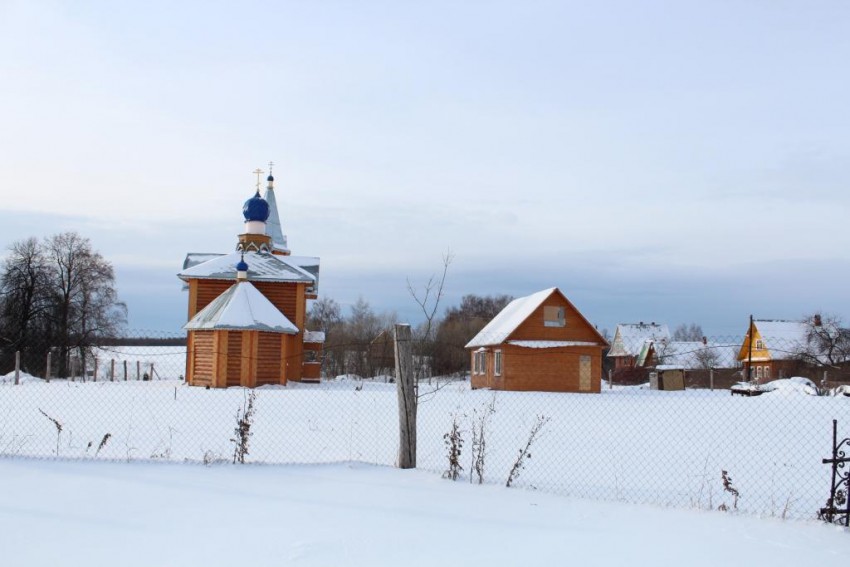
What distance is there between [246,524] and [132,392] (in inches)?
646

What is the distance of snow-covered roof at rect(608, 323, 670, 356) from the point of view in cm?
6800

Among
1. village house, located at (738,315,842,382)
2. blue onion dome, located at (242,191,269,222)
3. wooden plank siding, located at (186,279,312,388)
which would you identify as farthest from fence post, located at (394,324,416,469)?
village house, located at (738,315,842,382)

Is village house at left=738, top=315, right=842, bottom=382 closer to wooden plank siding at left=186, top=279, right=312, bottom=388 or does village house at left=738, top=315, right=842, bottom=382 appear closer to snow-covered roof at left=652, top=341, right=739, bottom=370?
snow-covered roof at left=652, top=341, right=739, bottom=370

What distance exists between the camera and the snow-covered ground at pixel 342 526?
450 cm

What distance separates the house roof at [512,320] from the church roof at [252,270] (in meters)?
7.73

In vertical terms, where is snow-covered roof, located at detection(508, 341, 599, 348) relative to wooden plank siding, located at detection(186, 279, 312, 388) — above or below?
above

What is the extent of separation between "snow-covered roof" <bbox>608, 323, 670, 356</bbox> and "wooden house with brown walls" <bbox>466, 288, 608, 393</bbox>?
129ft

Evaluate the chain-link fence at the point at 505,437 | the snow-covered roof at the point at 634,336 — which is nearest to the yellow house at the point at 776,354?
the snow-covered roof at the point at 634,336

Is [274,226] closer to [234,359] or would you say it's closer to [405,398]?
[234,359]

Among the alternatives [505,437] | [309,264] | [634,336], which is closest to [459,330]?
[634,336]

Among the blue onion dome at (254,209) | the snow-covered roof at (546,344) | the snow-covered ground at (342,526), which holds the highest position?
the blue onion dome at (254,209)

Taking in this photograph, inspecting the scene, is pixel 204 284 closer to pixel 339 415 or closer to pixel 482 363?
pixel 482 363

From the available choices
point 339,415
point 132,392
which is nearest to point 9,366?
point 132,392

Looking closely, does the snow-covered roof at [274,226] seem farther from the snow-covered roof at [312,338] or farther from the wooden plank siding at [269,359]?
the wooden plank siding at [269,359]
